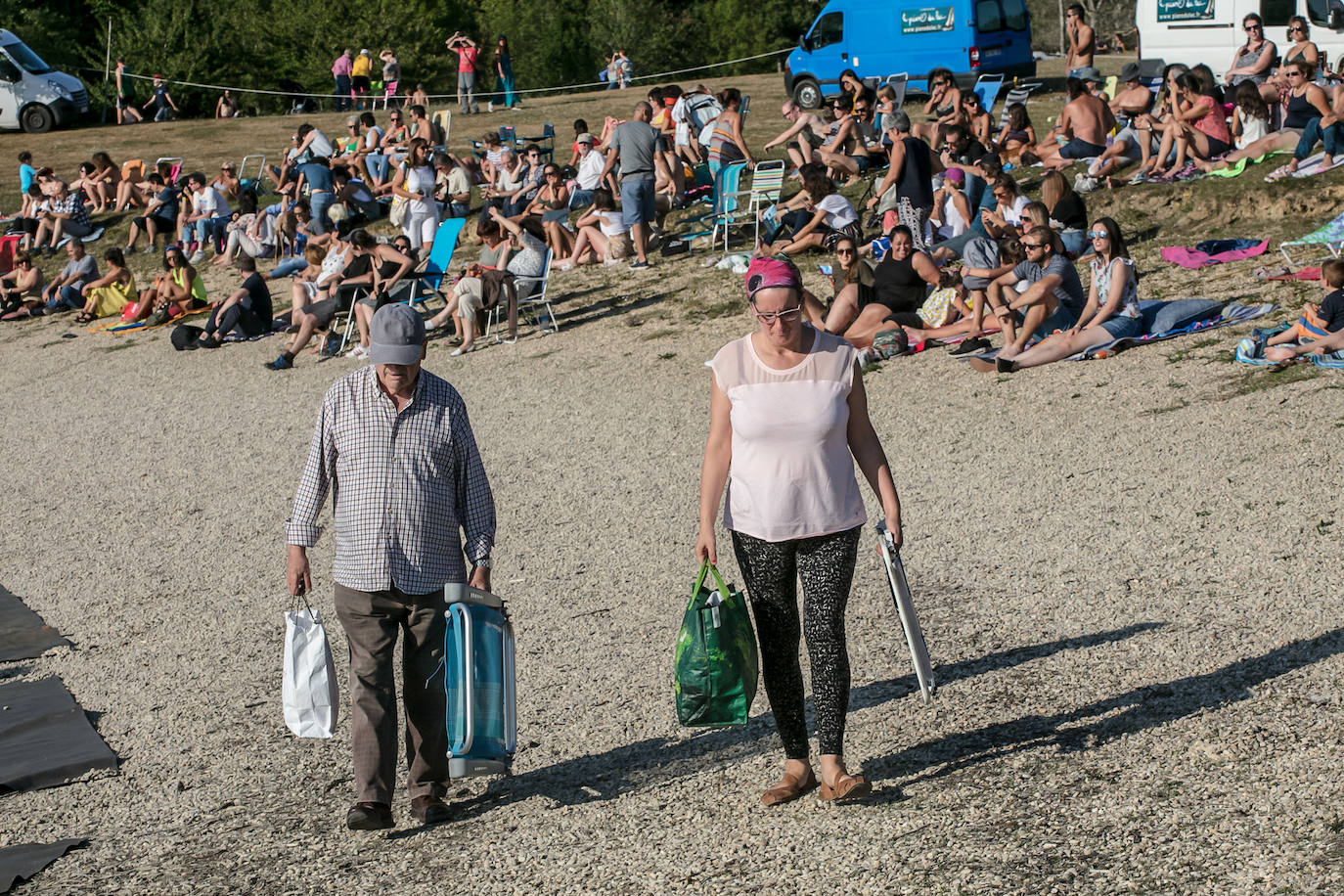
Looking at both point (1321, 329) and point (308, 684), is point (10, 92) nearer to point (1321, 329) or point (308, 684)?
point (1321, 329)

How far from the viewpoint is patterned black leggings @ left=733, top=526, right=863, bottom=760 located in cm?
425

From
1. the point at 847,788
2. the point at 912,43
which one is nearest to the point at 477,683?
the point at 847,788

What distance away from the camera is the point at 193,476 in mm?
10836

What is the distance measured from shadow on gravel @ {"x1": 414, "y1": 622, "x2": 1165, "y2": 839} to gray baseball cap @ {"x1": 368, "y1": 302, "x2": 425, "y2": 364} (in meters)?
1.57

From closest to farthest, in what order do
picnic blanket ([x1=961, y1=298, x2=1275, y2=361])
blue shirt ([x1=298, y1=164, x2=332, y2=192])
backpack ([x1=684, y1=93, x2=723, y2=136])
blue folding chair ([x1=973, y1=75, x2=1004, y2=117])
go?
picnic blanket ([x1=961, y1=298, x2=1275, y2=361]), blue shirt ([x1=298, y1=164, x2=332, y2=192]), backpack ([x1=684, y1=93, x2=723, y2=136]), blue folding chair ([x1=973, y1=75, x2=1004, y2=117])

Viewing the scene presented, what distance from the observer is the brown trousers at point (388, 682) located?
4.54 metres

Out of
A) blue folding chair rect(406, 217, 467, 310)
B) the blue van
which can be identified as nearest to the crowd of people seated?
blue folding chair rect(406, 217, 467, 310)

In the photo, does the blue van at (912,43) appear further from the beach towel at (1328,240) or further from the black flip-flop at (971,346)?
the black flip-flop at (971,346)

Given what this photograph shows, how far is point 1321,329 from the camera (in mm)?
9156

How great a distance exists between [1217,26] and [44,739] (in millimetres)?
20170

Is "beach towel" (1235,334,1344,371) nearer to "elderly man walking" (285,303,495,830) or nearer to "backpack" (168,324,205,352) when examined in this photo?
"elderly man walking" (285,303,495,830)

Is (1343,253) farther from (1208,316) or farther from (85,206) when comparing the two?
(85,206)

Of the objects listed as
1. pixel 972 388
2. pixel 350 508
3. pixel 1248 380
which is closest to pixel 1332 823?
pixel 350 508

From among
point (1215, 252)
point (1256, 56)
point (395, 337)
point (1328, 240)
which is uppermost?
point (1256, 56)
